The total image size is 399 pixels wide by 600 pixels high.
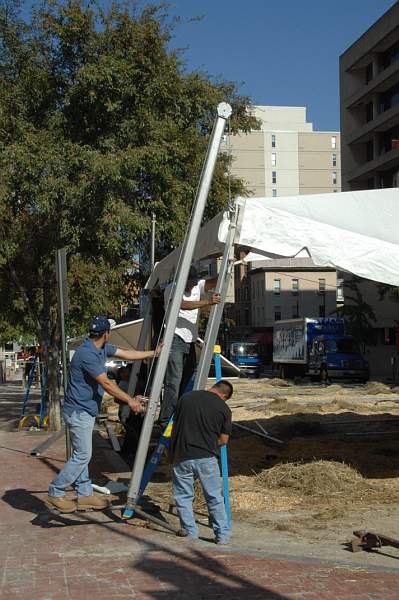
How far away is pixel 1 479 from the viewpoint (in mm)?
10523

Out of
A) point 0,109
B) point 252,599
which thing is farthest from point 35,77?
point 252,599

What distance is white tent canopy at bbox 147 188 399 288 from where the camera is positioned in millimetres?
7184

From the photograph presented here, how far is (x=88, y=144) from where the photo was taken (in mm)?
15945

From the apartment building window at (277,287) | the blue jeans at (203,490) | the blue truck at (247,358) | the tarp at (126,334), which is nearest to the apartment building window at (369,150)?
the blue truck at (247,358)

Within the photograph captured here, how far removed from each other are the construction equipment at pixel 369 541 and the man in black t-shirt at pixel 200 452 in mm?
1079

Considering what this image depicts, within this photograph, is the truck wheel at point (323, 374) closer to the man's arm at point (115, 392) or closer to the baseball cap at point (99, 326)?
the baseball cap at point (99, 326)

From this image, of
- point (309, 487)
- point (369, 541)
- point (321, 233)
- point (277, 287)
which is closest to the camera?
point (369, 541)

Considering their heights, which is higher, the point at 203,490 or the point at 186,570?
the point at 203,490

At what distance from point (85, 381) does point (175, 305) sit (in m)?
1.15

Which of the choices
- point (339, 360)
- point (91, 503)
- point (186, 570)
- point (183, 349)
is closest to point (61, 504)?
point (91, 503)

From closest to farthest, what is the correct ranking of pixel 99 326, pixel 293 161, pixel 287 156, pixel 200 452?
pixel 200 452, pixel 99 326, pixel 287 156, pixel 293 161

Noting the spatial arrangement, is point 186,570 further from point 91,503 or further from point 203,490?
point 91,503

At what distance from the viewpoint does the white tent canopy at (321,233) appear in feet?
23.6

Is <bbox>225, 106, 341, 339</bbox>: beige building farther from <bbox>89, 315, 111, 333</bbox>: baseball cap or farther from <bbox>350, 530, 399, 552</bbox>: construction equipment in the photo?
<bbox>350, 530, 399, 552</bbox>: construction equipment
